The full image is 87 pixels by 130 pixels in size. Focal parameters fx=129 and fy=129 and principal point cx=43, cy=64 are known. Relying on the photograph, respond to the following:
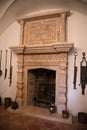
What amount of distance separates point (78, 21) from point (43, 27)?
3.01 ft

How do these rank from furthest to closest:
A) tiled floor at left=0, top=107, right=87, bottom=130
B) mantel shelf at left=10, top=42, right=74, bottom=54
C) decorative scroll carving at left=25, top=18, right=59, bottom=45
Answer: decorative scroll carving at left=25, top=18, right=59, bottom=45 < mantel shelf at left=10, top=42, right=74, bottom=54 < tiled floor at left=0, top=107, right=87, bottom=130

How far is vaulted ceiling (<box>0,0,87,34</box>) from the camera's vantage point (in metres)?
3.00

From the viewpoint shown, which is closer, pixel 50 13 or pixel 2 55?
pixel 50 13

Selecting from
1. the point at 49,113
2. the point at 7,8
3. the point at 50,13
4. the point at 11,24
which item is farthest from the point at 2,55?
the point at 49,113

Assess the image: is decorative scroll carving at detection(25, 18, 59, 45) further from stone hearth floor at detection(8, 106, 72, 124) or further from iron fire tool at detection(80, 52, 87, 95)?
stone hearth floor at detection(8, 106, 72, 124)

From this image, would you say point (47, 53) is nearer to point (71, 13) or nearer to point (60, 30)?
point (60, 30)

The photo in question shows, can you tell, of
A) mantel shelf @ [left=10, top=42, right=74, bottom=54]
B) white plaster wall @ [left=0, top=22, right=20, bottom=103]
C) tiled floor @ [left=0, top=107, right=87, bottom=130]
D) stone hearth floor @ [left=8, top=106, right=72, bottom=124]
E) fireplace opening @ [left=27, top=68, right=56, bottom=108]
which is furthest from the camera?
white plaster wall @ [left=0, top=22, right=20, bottom=103]

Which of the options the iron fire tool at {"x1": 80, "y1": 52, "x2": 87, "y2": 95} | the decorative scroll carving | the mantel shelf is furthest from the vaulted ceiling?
the iron fire tool at {"x1": 80, "y1": 52, "x2": 87, "y2": 95}

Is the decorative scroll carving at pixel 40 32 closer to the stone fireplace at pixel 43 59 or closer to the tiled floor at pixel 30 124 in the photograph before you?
the stone fireplace at pixel 43 59

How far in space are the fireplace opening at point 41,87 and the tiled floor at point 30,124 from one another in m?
0.77

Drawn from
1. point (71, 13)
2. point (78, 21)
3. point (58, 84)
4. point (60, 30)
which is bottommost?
point (58, 84)

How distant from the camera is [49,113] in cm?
307

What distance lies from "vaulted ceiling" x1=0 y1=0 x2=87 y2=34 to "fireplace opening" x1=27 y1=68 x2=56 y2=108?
1622mm

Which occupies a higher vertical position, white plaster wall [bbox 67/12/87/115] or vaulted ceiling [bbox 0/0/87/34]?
vaulted ceiling [bbox 0/0/87/34]
